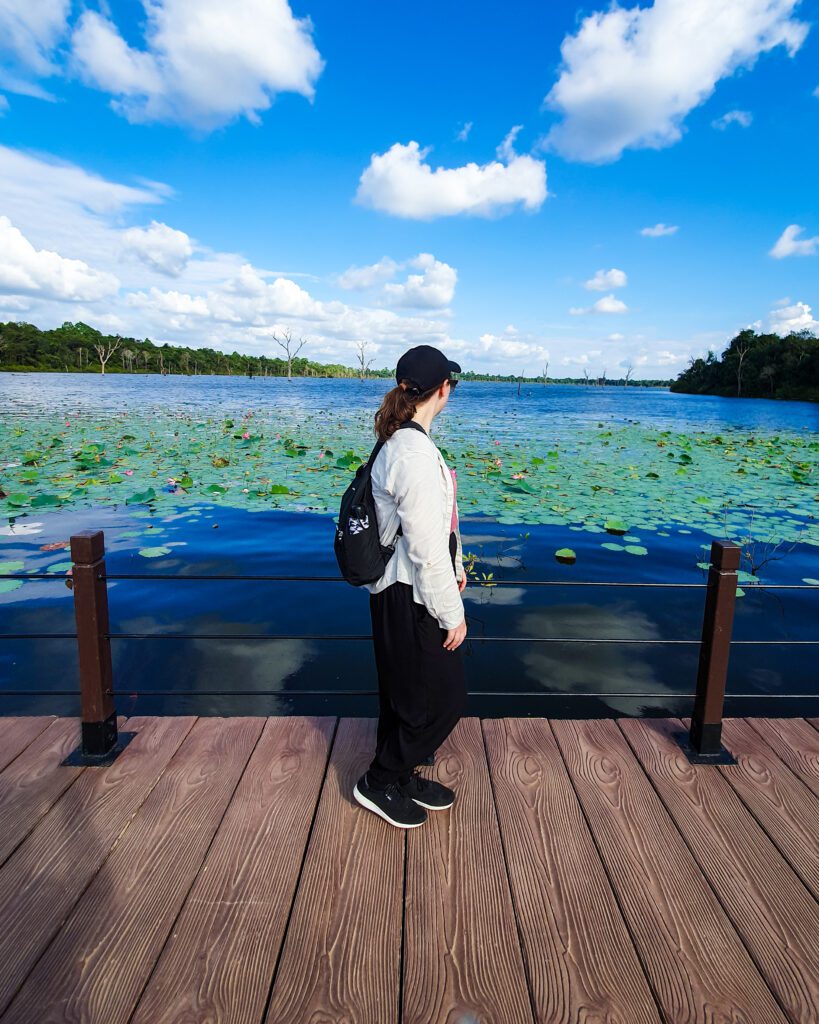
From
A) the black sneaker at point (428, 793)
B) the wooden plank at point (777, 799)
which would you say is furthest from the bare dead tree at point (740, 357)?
the black sneaker at point (428, 793)

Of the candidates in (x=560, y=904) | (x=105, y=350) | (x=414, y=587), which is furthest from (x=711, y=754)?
(x=105, y=350)

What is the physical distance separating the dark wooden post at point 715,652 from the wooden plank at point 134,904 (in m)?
2.00

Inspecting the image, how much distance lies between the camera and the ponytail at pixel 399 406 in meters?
1.78

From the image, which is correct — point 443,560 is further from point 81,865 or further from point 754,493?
point 754,493

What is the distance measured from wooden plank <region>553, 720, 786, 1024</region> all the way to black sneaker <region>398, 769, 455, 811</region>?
541 mm

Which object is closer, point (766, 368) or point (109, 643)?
point (109, 643)

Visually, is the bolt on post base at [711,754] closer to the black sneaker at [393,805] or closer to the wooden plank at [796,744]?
the wooden plank at [796,744]

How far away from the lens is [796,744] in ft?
8.60

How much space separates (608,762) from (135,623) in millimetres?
4733

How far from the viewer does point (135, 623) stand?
5562 mm

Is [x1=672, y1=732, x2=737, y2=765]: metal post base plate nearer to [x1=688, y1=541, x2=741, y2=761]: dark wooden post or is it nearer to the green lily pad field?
[x1=688, y1=541, x2=741, y2=761]: dark wooden post

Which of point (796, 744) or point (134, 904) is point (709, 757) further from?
point (134, 904)

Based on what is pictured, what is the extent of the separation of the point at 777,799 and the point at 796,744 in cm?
51

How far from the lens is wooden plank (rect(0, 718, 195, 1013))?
1577 millimetres
